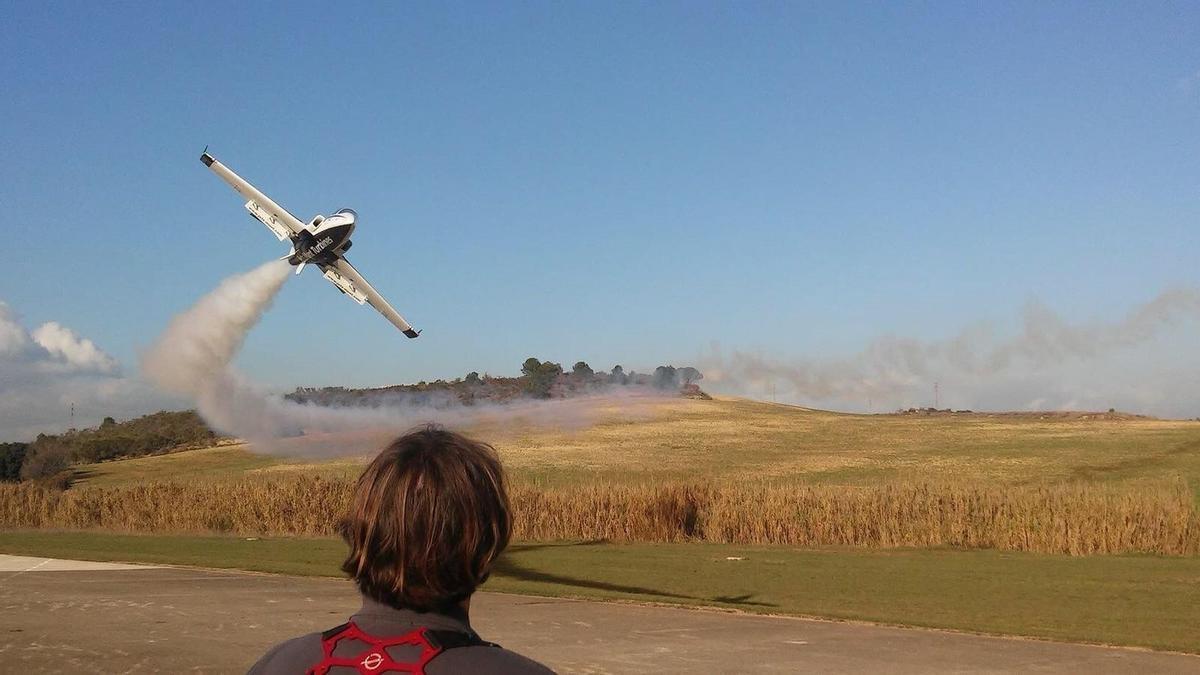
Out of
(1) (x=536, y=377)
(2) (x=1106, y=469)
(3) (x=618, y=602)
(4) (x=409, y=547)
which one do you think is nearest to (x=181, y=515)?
(3) (x=618, y=602)

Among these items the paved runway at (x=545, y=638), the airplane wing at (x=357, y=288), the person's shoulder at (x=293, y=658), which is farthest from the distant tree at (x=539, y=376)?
the person's shoulder at (x=293, y=658)

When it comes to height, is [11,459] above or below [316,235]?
below

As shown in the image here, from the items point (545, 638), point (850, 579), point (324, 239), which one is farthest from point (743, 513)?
point (545, 638)

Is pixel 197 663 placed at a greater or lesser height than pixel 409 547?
lesser

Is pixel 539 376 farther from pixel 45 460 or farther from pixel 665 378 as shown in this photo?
pixel 45 460

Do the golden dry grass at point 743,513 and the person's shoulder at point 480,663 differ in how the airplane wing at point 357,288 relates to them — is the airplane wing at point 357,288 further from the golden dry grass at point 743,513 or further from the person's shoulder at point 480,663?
the person's shoulder at point 480,663

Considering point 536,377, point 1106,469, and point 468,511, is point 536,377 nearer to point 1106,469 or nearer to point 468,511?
point 1106,469

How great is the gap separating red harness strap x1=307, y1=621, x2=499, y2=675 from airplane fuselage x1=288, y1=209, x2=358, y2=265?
28634 millimetres

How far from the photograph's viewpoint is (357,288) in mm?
32281

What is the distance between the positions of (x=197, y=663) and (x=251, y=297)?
2259cm

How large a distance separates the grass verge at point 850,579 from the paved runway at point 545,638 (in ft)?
4.20

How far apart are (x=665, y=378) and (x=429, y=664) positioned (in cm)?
8396

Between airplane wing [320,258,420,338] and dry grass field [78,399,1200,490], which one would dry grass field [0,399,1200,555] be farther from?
airplane wing [320,258,420,338]

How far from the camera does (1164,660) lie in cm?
1198
